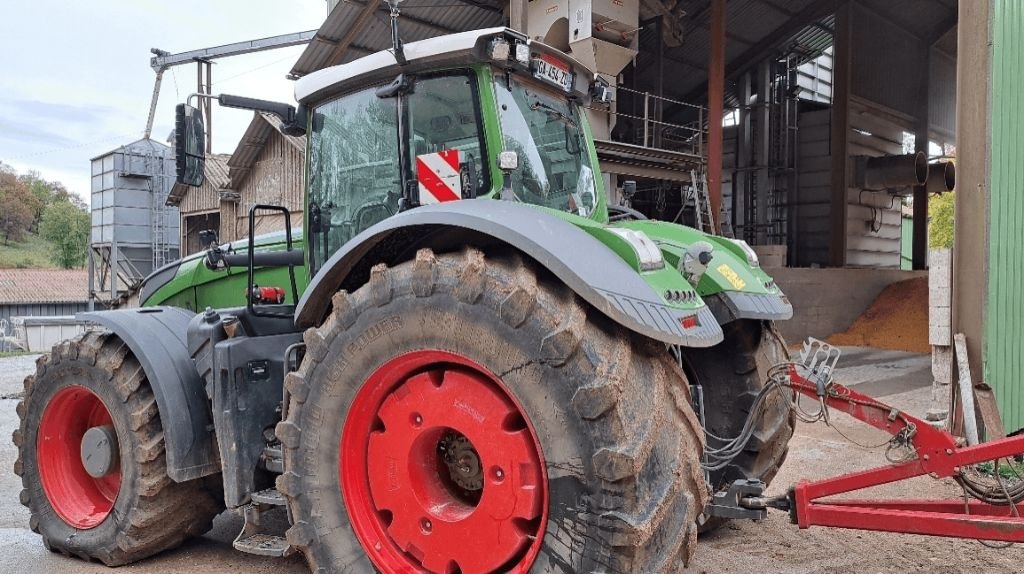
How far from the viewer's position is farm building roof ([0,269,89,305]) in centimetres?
2845

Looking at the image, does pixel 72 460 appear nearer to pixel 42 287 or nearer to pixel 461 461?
pixel 461 461

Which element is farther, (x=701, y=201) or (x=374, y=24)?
(x=701, y=201)

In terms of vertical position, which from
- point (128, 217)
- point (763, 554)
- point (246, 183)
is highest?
point (246, 183)

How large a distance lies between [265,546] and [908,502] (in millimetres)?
2653

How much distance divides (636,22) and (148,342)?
11.2 metres

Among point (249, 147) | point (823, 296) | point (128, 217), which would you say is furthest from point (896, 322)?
point (128, 217)

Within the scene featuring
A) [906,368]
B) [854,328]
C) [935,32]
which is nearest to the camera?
[906,368]

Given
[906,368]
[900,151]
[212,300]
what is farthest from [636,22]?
[900,151]

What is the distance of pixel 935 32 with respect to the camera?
2180cm

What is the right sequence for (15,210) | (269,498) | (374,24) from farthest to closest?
(15,210), (374,24), (269,498)

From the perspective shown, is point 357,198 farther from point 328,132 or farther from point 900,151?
point 900,151

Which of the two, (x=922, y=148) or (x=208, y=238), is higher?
(x=922, y=148)

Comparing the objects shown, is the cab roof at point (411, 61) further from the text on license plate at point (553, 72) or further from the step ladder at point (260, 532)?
the step ladder at point (260, 532)

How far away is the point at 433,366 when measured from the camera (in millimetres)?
2742
